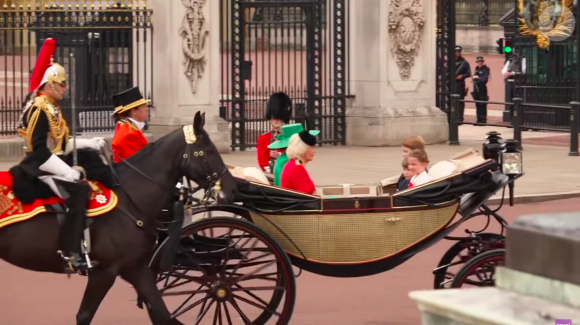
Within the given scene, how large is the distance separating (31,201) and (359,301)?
3.22 metres

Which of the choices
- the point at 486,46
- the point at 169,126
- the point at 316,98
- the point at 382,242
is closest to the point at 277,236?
the point at 382,242

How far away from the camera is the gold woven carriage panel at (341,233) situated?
28.4ft

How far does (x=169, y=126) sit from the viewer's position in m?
20.4

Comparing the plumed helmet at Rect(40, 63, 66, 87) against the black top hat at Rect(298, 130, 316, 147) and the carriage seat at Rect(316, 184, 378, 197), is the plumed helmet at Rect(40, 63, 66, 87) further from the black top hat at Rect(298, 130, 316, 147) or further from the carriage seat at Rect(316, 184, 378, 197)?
the carriage seat at Rect(316, 184, 378, 197)

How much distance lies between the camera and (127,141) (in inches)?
368

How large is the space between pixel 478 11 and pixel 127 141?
42588mm

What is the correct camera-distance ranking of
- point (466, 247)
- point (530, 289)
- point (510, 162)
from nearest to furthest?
1. point (530, 289)
2. point (510, 162)
3. point (466, 247)

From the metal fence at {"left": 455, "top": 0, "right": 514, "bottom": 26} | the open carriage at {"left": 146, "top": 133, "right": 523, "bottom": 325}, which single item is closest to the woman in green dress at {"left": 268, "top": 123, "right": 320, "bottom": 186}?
the open carriage at {"left": 146, "top": 133, "right": 523, "bottom": 325}

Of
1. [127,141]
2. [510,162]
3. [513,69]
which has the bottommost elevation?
[510,162]

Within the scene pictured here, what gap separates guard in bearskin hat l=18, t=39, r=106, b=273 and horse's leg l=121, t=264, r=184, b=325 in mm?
301

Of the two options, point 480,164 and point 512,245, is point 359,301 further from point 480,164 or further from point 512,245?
point 512,245

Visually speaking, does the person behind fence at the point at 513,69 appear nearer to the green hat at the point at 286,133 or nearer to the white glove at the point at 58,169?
the green hat at the point at 286,133

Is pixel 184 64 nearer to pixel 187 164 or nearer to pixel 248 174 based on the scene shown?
pixel 248 174

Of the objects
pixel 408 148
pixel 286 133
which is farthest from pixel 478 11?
pixel 408 148
